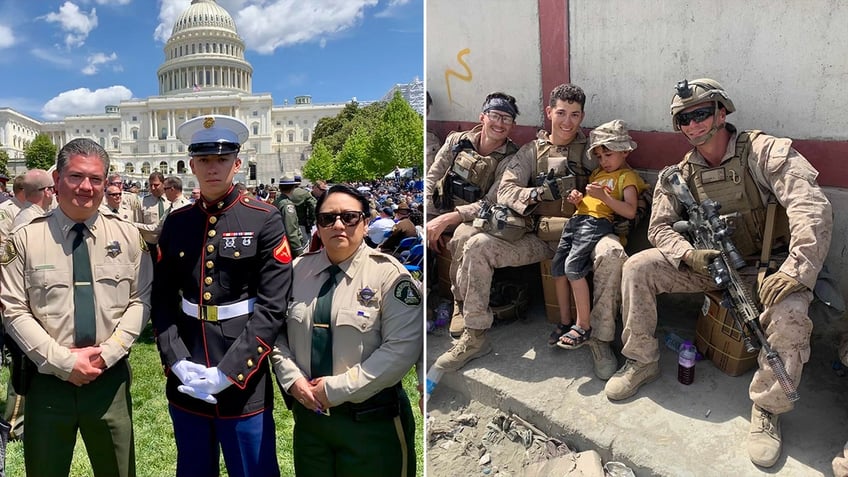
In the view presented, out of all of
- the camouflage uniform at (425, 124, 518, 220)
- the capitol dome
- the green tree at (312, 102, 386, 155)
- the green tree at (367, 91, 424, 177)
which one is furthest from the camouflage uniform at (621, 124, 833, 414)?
the capitol dome

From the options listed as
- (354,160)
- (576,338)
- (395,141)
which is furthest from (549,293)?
(354,160)

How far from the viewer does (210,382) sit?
7.54 feet

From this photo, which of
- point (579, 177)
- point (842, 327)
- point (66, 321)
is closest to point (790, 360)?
point (842, 327)

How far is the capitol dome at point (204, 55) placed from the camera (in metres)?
87.6

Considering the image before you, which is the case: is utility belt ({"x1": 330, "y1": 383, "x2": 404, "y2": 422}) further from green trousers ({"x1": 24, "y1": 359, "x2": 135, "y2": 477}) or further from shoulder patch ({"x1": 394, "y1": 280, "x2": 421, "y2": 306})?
green trousers ({"x1": 24, "y1": 359, "x2": 135, "y2": 477})

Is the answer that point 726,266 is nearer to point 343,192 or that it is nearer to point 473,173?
point 473,173

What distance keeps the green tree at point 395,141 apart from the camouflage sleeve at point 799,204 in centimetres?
3325

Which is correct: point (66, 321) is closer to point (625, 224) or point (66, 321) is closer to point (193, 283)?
point (193, 283)

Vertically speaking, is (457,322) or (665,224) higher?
(665,224)

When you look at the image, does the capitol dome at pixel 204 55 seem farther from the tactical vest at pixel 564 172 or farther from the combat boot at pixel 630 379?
the combat boot at pixel 630 379

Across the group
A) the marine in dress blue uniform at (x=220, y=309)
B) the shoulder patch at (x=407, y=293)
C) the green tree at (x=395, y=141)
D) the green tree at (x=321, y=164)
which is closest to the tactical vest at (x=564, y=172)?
the shoulder patch at (x=407, y=293)

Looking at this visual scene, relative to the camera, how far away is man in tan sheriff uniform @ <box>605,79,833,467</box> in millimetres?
3027

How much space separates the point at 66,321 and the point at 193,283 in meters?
0.60

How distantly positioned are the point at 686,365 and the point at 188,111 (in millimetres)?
92190
